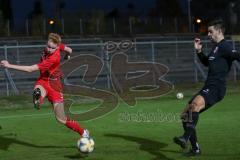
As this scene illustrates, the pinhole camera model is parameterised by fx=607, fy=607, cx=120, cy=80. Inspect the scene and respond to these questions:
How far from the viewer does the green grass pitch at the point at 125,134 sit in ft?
35.2

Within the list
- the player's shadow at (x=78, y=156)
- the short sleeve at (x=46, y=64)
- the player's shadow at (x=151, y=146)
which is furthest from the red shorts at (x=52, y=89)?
the player's shadow at (x=151, y=146)

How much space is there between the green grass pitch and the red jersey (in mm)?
1427

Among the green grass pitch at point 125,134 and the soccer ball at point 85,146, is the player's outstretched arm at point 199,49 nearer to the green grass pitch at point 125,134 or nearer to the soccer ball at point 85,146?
the green grass pitch at point 125,134

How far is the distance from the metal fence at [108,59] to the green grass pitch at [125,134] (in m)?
5.69

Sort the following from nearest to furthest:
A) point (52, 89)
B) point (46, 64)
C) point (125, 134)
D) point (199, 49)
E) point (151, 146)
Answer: point (199, 49) → point (46, 64) → point (52, 89) → point (151, 146) → point (125, 134)

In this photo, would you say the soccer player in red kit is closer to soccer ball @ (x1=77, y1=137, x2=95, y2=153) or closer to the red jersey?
the red jersey

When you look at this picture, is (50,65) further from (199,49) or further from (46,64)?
(199,49)

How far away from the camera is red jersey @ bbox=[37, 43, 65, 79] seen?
10977 mm

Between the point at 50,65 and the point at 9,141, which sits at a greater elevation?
the point at 50,65

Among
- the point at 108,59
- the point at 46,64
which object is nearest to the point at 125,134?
the point at 46,64

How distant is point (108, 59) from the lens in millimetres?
28141

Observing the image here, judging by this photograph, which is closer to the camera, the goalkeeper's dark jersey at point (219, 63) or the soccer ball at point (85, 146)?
the goalkeeper's dark jersey at point (219, 63)

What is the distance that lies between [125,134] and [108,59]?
14.8 metres

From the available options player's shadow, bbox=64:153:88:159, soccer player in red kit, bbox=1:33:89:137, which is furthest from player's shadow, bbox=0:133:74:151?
player's shadow, bbox=64:153:88:159
